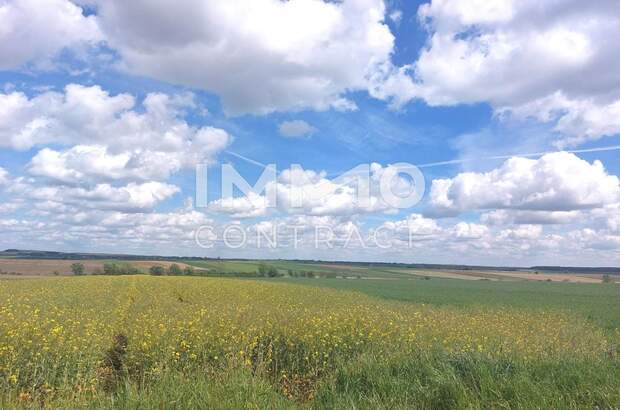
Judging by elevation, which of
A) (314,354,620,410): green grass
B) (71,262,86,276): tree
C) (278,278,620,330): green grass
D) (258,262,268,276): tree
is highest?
(314,354,620,410): green grass

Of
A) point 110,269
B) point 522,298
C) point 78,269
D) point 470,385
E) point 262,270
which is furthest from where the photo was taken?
point 262,270

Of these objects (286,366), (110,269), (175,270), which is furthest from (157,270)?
(286,366)

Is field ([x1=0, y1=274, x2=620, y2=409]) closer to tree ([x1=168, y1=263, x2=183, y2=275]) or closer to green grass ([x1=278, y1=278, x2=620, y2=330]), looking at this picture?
green grass ([x1=278, y1=278, x2=620, y2=330])

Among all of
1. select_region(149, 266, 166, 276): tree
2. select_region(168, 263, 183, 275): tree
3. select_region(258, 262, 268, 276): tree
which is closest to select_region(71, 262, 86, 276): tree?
select_region(149, 266, 166, 276): tree

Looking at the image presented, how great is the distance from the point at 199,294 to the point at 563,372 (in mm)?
25481

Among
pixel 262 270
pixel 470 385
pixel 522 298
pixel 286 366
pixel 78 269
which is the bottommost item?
pixel 522 298

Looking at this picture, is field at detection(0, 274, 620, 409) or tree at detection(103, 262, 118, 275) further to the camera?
tree at detection(103, 262, 118, 275)

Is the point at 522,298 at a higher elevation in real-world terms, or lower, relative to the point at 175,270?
lower

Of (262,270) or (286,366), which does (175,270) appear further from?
(286,366)

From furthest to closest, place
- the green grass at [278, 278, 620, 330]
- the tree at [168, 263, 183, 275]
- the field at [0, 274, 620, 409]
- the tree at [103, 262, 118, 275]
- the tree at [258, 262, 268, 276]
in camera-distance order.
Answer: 1. the tree at [258, 262, 268, 276]
2. the tree at [168, 263, 183, 275]
3. the tree at [103, 262, 118, 275]
4. the green grass at [278, 278, 620, 330]
5. the field at [0, 274, 620, 409]

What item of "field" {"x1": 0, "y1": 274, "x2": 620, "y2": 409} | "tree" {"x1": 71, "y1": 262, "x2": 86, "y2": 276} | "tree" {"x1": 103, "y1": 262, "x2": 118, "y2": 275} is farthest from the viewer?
"tree" {"x1": 71, "y1": 262, "x2": 86, "y2": 276}

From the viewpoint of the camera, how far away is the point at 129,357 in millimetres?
10508

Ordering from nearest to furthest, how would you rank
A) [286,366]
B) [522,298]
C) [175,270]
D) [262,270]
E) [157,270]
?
1. [286,366]
2. [522,298]
3. [157,270]
4. [175,270]
5. [262,270]

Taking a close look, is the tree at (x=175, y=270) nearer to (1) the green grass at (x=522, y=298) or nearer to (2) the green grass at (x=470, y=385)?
(1) the green grass at (x=522, y=298)
